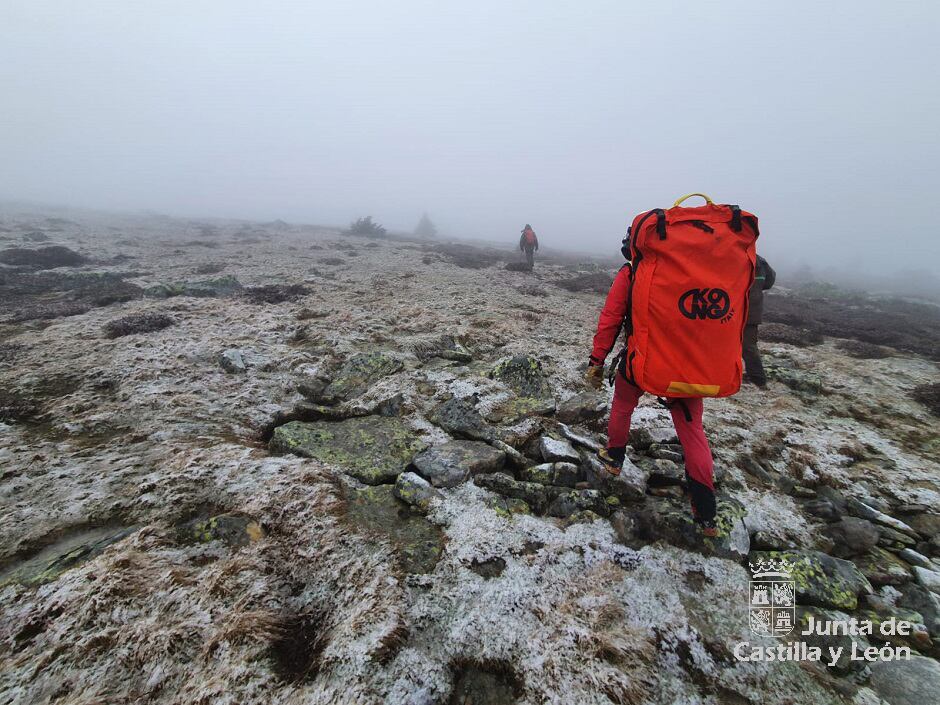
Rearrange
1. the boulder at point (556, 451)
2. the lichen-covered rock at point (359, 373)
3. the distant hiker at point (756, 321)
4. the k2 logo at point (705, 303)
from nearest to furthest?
the k2 logo at point (705, 303) → the boulder at point (556, 451) → the lichen-covered rock at point (359, 373) → the distant hiker at point (756, 321)

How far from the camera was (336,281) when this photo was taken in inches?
752

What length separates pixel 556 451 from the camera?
587 centimetres

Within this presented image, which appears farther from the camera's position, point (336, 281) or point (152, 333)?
point (336, 281)

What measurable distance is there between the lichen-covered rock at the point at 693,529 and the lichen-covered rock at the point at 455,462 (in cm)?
217

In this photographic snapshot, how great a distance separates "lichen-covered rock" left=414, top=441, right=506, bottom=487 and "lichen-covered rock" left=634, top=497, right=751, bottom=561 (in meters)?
2.17

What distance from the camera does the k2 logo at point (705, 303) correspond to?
13.0 ft

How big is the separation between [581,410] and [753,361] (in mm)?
5733

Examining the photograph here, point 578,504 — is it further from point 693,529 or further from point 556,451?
point 693,529

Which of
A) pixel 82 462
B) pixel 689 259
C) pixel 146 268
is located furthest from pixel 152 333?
pixel 146 268

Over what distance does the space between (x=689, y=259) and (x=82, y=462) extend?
8.29 meters

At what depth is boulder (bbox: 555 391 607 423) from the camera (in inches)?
292

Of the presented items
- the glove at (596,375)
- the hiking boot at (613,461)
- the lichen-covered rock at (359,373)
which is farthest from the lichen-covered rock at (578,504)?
the lichen-covered rock at (359,373)

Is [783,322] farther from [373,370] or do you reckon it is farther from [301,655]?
[301,655]

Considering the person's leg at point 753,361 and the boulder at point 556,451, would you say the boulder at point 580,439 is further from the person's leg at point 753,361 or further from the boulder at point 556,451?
the person's leg at point 753,361
